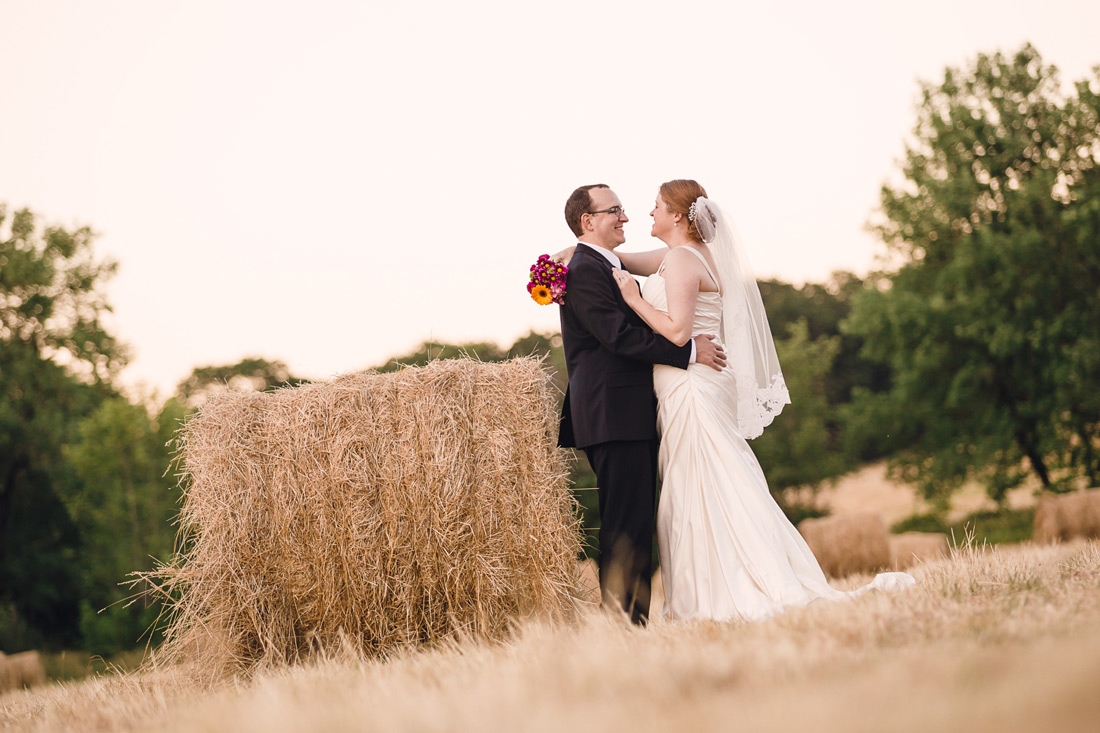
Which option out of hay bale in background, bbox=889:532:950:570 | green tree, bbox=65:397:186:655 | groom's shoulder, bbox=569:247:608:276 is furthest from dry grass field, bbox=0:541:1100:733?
green tree, bbox=65:397:186:655

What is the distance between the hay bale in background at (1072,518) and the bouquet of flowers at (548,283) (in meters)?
10.8

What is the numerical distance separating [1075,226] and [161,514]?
24411mm

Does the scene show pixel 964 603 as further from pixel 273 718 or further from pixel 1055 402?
pixel 1055 402

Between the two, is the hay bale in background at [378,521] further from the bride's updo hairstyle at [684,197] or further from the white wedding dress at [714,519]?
the bride's updo hairstyle at [684,197]

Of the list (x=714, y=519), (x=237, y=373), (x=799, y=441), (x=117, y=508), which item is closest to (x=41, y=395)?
(x=117, y=508)

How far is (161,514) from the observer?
24.4 metres

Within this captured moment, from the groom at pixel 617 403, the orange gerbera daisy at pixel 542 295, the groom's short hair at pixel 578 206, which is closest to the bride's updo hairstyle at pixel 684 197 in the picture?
the groom's short hair at pixel 578 206

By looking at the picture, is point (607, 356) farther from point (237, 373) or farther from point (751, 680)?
point (237, 373)

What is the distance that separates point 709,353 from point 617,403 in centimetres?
70

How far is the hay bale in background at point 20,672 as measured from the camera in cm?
1234

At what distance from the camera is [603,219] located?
18.3ft

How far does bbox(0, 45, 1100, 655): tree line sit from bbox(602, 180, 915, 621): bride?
1128 centimetres

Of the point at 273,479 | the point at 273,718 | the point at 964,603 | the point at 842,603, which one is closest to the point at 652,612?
the point at 842,603

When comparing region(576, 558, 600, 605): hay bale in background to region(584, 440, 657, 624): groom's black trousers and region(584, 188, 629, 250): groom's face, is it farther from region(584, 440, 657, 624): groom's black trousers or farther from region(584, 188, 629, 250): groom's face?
region(584, 188, 629, 250): groom's face
